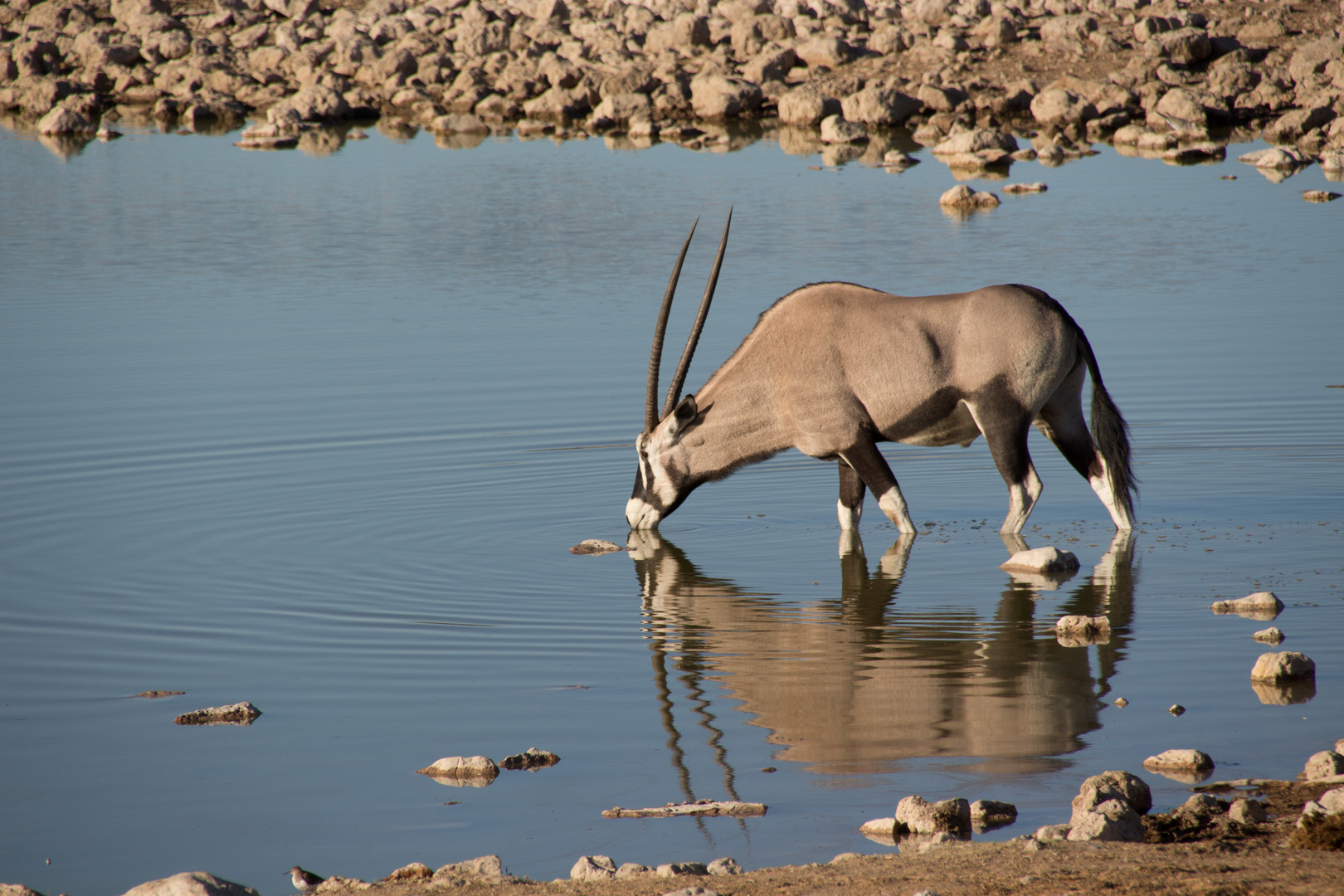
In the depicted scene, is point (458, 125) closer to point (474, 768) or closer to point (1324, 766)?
point (474, 768)

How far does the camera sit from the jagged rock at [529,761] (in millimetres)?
5742

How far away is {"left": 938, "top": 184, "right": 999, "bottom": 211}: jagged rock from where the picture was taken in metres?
22.9

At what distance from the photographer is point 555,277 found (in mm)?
18406

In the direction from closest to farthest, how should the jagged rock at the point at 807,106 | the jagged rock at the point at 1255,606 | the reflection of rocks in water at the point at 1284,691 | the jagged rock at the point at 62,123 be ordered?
1. the reflection of rocks in water at the point at 1284,691
2. the jagged rock at the point at 1255,606
3. the jagged rock at the point at 807,106
4. the jagged rock at the point at 62,123

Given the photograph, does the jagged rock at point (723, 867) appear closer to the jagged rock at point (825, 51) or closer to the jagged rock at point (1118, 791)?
the jagged rock at point (1118, 791)

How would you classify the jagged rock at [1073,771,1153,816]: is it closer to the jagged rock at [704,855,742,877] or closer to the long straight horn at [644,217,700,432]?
the jagged rock at [704,855,742,877]

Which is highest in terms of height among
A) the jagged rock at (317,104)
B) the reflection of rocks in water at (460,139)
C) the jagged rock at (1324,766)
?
the jagged rock at (317,104)

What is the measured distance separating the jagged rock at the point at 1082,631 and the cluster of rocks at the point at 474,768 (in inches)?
107

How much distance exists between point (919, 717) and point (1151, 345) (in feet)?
29.4

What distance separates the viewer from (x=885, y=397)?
9086 mm

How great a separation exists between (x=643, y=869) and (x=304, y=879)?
3.29 ft

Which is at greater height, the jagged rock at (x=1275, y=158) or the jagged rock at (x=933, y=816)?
the jagged rock at (x=1275, y=158)

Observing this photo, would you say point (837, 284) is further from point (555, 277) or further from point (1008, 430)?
point (555, 277)

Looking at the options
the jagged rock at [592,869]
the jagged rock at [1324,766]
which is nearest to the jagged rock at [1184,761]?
the jagged rock at [1324,766]
